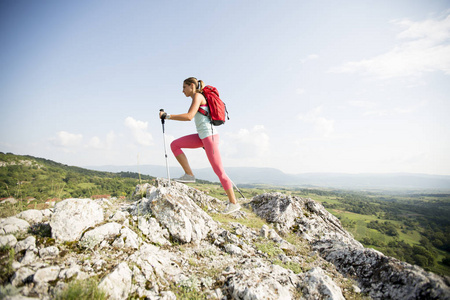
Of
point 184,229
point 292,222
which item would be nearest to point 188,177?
point 184,229

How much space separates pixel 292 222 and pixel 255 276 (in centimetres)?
533

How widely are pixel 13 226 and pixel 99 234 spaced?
5.45ft

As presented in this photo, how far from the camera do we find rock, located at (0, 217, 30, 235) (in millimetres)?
3588

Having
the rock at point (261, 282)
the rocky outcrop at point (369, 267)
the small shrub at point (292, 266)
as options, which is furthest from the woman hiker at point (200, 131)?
the rocky outcrop at point (369, 267)

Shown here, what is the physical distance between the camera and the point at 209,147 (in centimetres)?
594

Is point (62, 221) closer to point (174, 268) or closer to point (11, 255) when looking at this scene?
point (11, 255)

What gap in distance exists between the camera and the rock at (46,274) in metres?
2.58

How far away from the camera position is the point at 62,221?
3.78 metres

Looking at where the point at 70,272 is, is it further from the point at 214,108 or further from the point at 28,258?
the point at 214,108

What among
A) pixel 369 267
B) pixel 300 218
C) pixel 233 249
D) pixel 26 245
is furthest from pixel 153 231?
pixel 300 218

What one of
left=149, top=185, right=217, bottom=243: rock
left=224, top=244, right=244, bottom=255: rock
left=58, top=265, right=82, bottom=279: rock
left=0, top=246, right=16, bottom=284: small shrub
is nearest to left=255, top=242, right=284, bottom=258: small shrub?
left=224, top=244, right=244, bottom=255: rock

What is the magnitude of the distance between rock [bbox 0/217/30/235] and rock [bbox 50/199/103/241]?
0.65 m

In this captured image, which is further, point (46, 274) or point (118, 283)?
point (118, 283)

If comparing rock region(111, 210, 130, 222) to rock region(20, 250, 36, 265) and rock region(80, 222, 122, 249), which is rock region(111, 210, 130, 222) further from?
rock region(20, 250, 36, 265)
